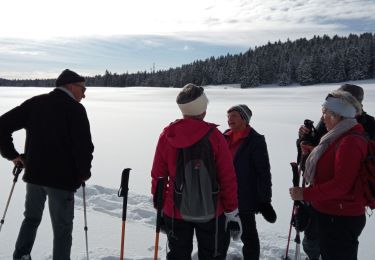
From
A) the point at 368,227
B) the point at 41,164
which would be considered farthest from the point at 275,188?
the point at 41,164

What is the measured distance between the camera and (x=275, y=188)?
19.6 ft

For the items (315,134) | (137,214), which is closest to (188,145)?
(315,134)

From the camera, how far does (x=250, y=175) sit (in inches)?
138

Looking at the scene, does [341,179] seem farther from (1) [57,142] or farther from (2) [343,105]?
(1) [57,142]

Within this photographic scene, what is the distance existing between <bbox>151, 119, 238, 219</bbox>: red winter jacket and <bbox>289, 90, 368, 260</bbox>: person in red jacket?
0.56 meters

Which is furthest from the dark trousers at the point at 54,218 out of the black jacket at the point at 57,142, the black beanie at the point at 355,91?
the black beanie at the point at 355,91

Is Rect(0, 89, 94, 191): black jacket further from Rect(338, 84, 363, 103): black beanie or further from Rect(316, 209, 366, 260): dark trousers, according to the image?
Rect(338, 84, 363, 103): black beanie

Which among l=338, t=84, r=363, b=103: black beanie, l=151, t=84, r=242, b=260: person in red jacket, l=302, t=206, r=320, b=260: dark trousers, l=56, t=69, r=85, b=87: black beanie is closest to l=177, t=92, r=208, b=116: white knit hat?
l=151, t=84, r=242, b=260: person in red jacket

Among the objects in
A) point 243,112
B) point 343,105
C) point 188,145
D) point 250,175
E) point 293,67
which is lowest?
point 250,175

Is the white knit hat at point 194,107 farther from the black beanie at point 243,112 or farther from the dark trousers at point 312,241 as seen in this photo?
the dark trousers at point 312,241

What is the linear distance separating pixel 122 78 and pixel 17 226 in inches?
3915

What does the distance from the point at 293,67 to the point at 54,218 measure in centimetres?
6363

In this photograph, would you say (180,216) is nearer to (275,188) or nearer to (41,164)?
(41,164)

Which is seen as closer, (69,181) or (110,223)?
(69,181)
